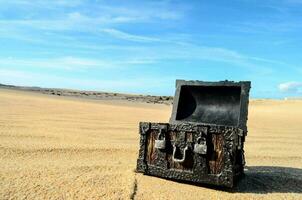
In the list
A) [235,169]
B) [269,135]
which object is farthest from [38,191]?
[269,135]

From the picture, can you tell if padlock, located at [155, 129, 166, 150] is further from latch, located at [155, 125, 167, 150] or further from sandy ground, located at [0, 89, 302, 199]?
sandy ground, located at [0, 89, 302, 199]

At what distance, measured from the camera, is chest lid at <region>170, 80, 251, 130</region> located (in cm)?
577

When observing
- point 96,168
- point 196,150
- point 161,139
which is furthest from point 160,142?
point 96,168

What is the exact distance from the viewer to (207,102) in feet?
20.2

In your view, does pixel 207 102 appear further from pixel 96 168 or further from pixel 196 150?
pixel 96 168

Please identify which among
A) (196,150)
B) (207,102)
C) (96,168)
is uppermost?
(207,102)

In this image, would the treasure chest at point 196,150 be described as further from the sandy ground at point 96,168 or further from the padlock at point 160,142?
the sandy ground at point 96,168

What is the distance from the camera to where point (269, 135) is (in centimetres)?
964

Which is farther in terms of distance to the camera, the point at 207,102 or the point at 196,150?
the point at 207,102

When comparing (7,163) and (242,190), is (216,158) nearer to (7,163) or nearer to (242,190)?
(242,190)

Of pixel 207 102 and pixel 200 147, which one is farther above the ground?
pixel 207 102

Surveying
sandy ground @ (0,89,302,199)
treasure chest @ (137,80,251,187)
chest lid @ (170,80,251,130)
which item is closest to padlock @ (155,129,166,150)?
treasure chest @ (137,80,251,187)

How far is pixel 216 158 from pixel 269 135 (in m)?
5.51

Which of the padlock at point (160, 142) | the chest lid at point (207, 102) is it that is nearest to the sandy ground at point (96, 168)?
the padlock at point (160, 142)
